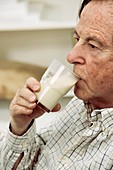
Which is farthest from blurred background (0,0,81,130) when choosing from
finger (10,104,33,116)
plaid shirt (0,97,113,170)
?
finger (10,104,33,116)

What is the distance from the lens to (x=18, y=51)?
2.51 meters

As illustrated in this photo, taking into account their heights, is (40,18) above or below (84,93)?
above

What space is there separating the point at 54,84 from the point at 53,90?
0.07ft

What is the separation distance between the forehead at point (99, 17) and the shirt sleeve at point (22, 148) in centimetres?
43

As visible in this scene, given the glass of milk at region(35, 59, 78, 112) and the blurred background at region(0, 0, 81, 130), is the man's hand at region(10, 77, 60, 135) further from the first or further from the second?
the blurred background at region(0, 0, 81, 130)

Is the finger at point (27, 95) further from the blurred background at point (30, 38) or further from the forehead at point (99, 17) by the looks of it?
the blurred background at point (30, 38)

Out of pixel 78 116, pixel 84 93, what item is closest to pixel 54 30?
pixel 78 116

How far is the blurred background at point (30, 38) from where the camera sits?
89.2 inches

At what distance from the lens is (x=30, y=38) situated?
8.17 feet

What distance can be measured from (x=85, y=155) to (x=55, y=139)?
0.67 feet

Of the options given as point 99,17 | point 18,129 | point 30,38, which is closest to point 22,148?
point 18,129

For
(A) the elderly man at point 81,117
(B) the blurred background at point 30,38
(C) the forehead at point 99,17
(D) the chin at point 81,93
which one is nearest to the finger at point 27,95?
(A) the elderly man at point 81,117

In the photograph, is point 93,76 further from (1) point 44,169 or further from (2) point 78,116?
(1) point 44,169

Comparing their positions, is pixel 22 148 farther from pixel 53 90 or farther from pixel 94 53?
pixel 94 53
